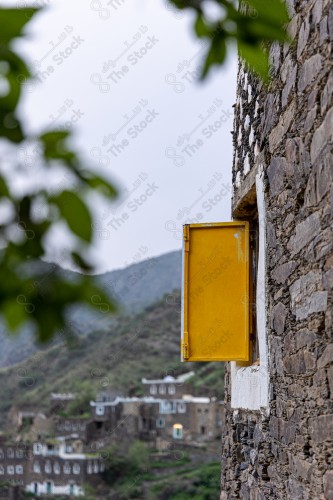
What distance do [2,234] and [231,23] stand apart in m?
0.73

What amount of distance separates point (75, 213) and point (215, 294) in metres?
3.40

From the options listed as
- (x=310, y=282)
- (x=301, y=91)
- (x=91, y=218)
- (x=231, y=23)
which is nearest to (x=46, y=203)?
(x=91, y=218)

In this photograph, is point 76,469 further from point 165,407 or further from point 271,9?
point 271,9

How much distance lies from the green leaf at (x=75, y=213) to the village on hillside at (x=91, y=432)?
39614mm

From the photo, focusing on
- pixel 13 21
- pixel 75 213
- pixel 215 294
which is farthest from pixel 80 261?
pixel 215 294

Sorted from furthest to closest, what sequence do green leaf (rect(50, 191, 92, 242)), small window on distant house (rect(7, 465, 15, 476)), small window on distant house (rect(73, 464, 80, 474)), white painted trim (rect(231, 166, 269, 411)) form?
1. small window on distant house (rect(7, 465, 15, 476))
2. small window on distant house (rect(73, 464, 80, 474))
3. white painted trim (rect(231, 166, 269, 411))
4. green leaf (rect(50, 191, 92, 242))

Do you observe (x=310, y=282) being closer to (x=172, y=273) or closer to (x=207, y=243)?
(x=207, y=243)

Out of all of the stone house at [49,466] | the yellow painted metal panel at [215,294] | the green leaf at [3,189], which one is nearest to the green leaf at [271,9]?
the green leaf at [3,189]

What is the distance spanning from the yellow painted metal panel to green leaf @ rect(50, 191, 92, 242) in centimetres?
332

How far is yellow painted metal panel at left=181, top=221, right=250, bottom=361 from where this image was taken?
4.55 meters

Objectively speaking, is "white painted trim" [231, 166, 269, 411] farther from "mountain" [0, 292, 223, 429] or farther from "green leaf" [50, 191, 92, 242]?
"mountain" [0, 292, 223, 429]

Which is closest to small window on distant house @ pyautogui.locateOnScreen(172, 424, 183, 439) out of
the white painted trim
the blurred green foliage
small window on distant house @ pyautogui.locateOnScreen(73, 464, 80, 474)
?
small window on distant house @ pyautogui.locateOnScreen(73, 464, 80, 474)

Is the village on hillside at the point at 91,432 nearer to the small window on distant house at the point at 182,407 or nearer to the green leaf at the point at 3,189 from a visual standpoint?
the small window on distant house at the point at 182,407

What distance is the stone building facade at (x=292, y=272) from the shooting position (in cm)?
302
